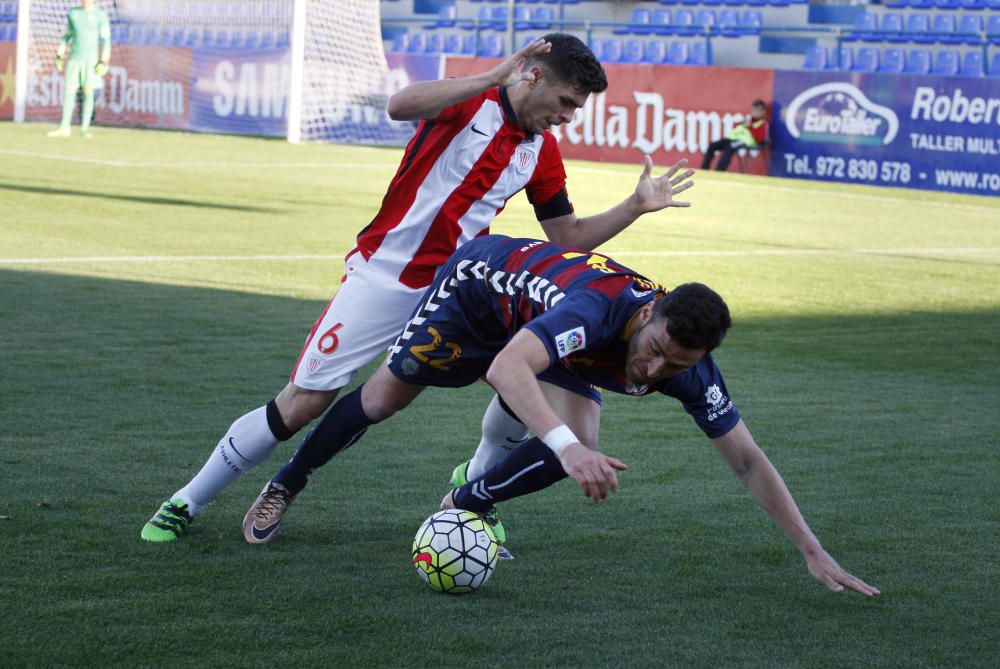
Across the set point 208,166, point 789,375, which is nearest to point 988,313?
point 789,375

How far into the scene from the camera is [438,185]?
4785 mm

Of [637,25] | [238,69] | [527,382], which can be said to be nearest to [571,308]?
[527,382]

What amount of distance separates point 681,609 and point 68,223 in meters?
10.1

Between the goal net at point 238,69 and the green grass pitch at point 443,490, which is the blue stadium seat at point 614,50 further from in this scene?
the green grass pitch at point 443,490

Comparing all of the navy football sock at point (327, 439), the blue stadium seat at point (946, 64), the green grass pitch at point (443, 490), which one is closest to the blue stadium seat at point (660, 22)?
the blue stadium seat at point (946, 64)

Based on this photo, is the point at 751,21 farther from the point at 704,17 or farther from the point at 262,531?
the point at 262,531

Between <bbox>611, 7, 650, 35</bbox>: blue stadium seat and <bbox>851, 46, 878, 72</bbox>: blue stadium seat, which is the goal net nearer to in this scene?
<bbox>611, 7, 650, 35</bbox>: blue stadium seat

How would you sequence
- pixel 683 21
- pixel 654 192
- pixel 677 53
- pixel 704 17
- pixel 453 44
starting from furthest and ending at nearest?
pixel 453 44 < pixel 683 21 < pixel 704 17 < pixel 677 53 < pixel 654 192

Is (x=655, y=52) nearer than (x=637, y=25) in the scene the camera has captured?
Yes

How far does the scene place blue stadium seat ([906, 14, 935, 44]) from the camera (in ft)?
82.1

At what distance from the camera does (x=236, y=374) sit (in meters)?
7.23

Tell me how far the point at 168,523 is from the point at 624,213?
1.87m

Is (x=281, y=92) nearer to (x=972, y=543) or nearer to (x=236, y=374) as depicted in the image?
(x=236, y=374)

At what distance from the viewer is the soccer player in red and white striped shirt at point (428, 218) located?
453 centimetres
